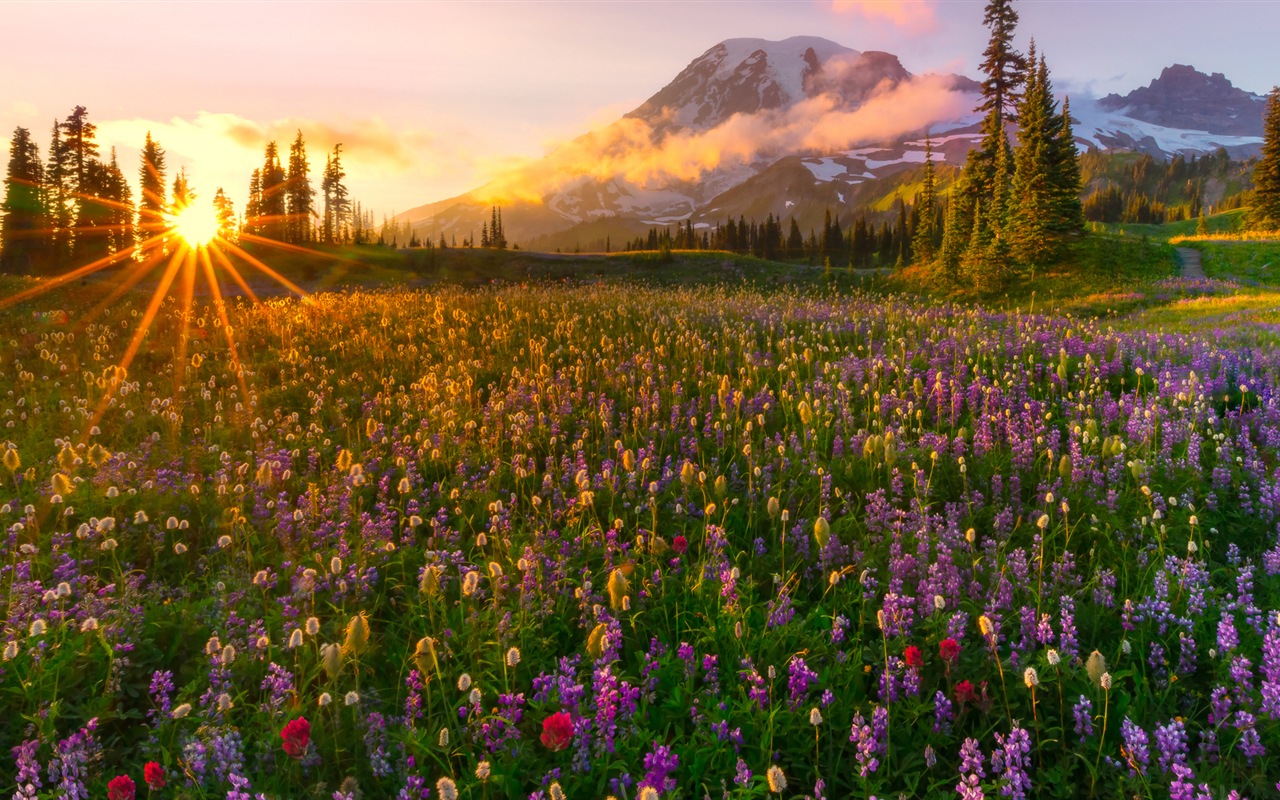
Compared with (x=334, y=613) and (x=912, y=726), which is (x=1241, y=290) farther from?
(x=334, y=613)

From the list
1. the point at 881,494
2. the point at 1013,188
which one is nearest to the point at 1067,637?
the point at 881,494

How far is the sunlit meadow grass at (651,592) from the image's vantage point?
2.57m

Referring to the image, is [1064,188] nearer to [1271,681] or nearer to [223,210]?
[1271,681]

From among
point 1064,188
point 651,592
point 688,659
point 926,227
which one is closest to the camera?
point 688,659

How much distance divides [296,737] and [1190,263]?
52.6 meters

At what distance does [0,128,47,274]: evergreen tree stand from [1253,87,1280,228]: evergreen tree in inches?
4580

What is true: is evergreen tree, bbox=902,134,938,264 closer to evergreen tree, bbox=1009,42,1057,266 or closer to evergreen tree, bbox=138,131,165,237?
evergreen tree, bbox=1009,42,1057,266

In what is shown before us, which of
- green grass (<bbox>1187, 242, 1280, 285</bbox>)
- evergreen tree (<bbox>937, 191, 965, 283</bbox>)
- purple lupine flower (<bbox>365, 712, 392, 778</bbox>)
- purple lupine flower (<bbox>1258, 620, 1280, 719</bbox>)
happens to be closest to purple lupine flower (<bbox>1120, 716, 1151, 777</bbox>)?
purple lupine flower (<bbox>1258, 620, 1280, 719</bbox>)

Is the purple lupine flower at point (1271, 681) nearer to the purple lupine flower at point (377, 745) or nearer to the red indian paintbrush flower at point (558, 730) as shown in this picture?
the red indian paintbrush flower at point (558, 730)

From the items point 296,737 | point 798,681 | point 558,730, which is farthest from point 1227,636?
point 296,737

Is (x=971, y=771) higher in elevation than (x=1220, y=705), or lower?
lower

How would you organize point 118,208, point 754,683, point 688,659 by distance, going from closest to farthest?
point 754,683, point 688,659, point 118,208

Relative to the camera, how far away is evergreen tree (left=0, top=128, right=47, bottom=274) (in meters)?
63.1

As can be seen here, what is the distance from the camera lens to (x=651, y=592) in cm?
372
